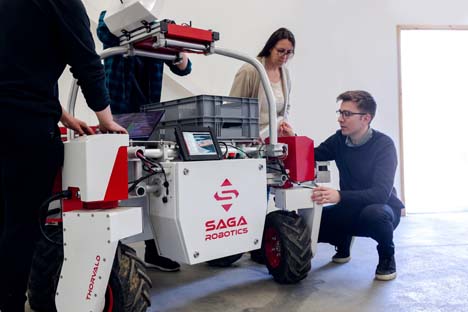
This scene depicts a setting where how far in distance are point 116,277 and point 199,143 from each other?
54 centimetres

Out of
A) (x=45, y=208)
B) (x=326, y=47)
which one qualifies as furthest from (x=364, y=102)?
(x=326, y=47)

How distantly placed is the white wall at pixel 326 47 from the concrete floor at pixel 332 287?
169cm

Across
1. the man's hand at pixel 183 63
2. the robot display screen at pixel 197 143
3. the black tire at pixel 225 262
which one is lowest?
the black tire at pixel 225 262

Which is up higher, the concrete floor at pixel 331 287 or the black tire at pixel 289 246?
the black tire at pixel 289 246

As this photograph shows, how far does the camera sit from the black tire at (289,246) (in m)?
1.87

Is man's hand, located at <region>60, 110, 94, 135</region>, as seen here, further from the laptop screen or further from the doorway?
the doorway

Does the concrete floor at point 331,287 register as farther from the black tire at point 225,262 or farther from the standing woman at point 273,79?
the standing woman at point 273,79

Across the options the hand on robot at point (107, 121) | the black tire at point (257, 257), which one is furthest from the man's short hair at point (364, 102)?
the hand on robot at point (107, 121)

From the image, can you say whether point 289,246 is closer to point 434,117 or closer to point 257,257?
point 257,257

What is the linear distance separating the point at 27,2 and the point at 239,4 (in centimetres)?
294

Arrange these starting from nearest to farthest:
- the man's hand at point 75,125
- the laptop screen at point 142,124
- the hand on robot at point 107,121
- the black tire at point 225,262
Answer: the hand on robot at point 107,121, the man's hand at point 75,125, the laptop screen at point 142,124, the black tire at point 225,262

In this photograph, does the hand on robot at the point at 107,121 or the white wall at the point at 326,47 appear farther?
the white wall at the point at 326,47

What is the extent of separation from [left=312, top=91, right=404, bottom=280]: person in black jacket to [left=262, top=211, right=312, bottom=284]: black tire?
0.58ft

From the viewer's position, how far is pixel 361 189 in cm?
234
